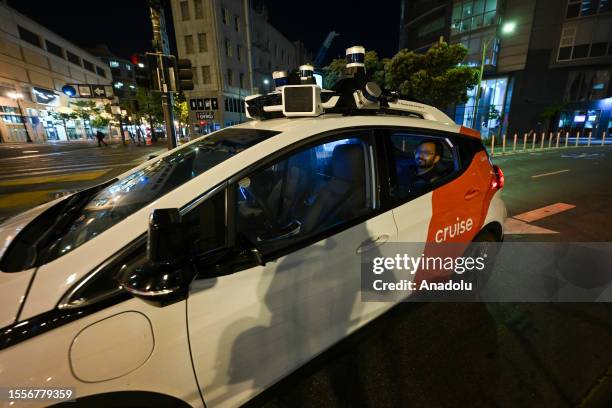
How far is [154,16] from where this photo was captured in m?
6.29

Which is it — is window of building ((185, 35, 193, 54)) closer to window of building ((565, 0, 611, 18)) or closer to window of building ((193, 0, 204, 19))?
window of building ((193, 0, 204, 19))

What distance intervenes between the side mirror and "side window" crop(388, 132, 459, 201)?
54.9 inches

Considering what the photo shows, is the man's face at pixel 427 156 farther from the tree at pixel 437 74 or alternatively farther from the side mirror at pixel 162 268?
the tree at pixel 437 74

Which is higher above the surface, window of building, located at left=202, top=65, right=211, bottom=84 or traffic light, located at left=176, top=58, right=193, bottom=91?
window of building, located at left=202, top=65, right=211, bottom=84

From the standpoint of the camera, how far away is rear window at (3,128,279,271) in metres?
1.37

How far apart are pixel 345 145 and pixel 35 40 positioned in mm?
54414

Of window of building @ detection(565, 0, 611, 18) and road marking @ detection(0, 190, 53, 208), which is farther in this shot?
window of building @ detection(565, 0, 611, 18)

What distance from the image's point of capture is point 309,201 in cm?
216

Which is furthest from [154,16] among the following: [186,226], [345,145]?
[186,226]

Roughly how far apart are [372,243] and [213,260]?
932mm

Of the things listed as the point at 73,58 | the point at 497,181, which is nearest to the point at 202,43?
the point at 73,58

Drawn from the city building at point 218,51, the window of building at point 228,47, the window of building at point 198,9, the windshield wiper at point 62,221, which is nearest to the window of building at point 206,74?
the city building at point 218,51

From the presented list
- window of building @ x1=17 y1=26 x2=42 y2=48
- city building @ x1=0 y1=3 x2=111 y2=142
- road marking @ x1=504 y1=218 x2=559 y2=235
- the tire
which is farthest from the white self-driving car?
window of building @ x1=17 y1=26 x2=42 y2=48

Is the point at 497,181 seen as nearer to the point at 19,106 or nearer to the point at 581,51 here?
the point at 581,51
